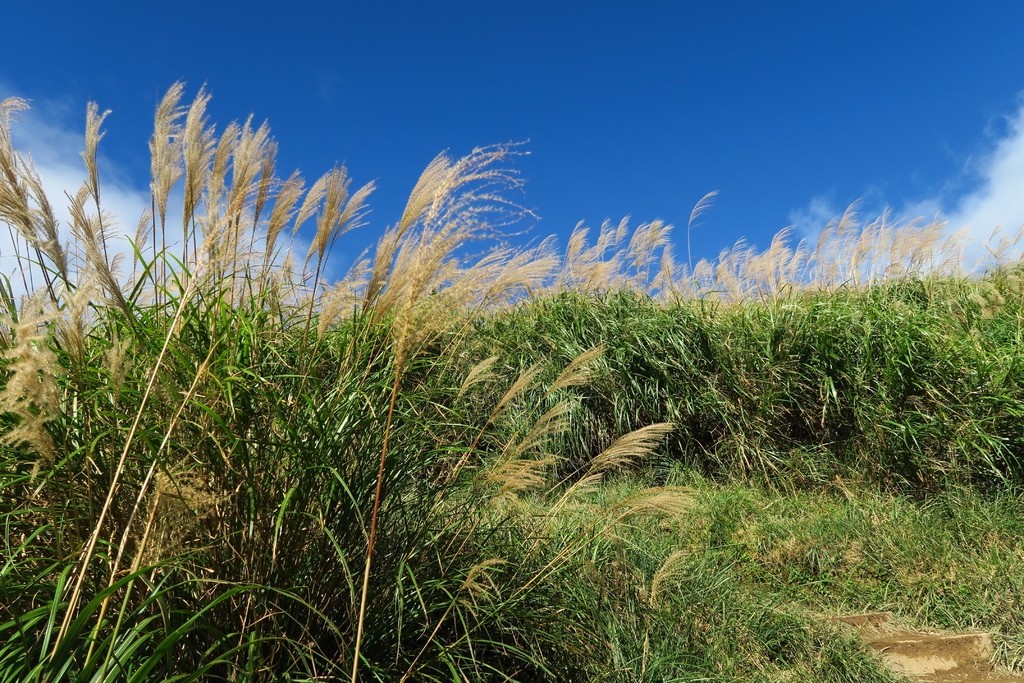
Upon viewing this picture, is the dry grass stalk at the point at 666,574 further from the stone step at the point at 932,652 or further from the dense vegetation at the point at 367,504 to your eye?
the stone step at the point at 932,652

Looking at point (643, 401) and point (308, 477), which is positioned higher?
point (643, 401)

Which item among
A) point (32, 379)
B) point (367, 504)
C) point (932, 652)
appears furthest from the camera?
point (932, 652)

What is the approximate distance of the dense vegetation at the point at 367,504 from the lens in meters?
1.37

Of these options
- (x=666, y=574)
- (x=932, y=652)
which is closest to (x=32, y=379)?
(x=666, y=574)

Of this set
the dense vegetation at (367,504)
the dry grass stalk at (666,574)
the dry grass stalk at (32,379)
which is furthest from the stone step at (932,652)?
the dry grass stalk at (32,379)

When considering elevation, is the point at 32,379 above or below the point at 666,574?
above

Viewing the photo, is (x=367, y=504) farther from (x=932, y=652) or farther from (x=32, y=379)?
(x=932, y=652)

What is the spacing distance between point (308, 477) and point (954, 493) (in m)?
3.83

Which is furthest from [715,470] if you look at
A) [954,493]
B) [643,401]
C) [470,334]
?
[470,334]

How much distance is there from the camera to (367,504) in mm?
1721

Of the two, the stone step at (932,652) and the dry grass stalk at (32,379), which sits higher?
the dry grass stalk at (32,379)

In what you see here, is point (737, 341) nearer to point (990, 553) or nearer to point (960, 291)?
point (990, 553)

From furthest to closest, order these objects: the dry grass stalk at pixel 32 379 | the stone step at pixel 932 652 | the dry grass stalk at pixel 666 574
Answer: the stone step at pixel 932 652 < the dry grass stalk at pixel 666 574 < the dry grass stalk at pixel 32 379

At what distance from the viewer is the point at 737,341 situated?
15.3 ft
